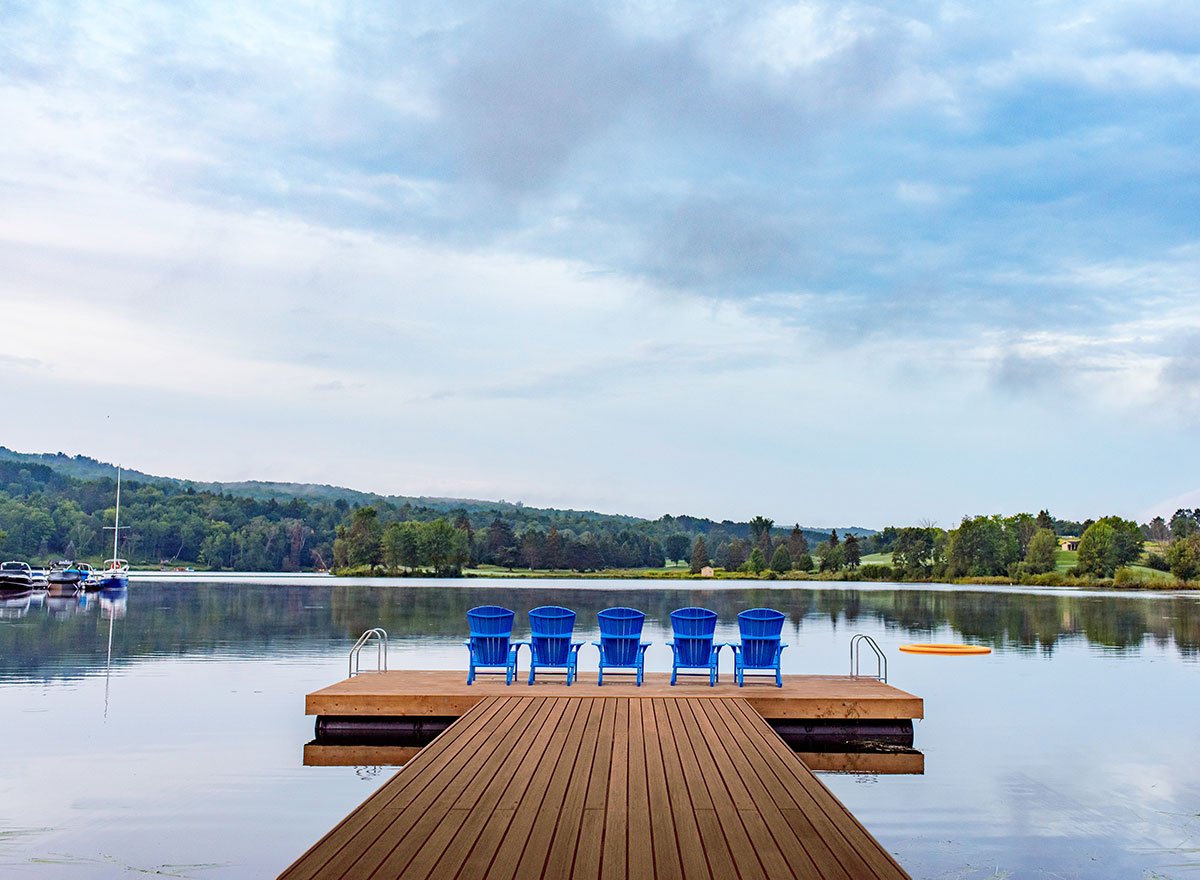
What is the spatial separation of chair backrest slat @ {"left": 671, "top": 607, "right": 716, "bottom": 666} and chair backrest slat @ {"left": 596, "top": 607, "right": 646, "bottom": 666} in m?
0.46

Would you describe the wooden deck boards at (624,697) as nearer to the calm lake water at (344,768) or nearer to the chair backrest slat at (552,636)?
the chair backrest slat at (552,636)

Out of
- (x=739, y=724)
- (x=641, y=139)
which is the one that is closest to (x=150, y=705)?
(x=739, y=724)

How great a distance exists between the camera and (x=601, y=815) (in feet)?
17.9

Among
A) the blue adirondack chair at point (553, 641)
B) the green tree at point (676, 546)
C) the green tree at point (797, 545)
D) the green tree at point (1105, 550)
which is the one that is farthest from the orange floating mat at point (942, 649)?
the green tree at point (676, 546)

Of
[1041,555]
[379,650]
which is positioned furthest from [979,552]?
[379,650]

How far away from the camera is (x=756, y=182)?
92.7 feet

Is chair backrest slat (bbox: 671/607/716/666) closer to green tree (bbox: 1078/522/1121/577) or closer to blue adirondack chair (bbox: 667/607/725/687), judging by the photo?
blue adirondack chair (bbox: 667/607/725/687)

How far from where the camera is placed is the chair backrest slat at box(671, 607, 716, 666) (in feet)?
38.4

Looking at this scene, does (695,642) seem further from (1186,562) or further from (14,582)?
(1186,562)

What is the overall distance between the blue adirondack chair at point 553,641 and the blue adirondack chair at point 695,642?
1.17 meters

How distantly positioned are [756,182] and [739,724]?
21702mm

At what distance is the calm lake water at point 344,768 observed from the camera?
705 centimetres

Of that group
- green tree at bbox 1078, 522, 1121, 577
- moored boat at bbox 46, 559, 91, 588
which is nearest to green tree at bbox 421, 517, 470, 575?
moored boat at bbox 46, 559, 91, 588

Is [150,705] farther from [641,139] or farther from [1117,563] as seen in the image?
[1117,563]
